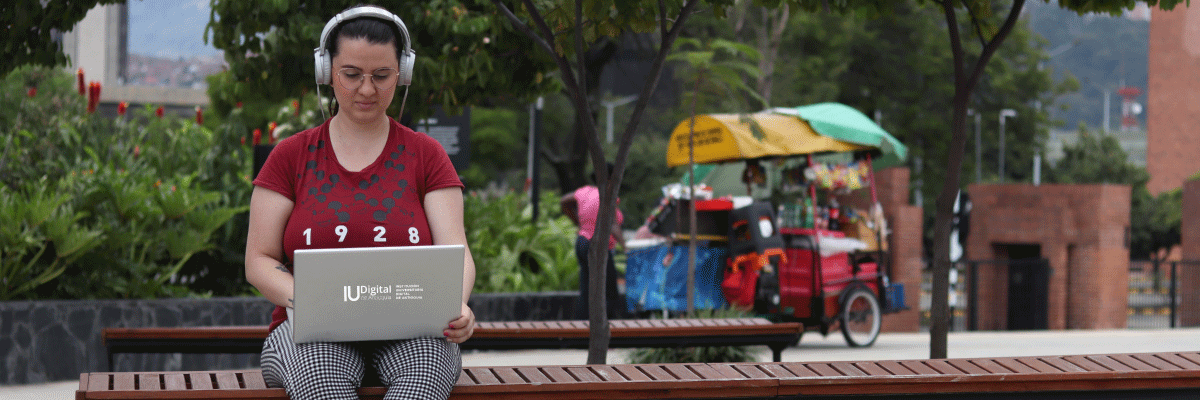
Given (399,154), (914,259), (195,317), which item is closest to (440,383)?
(399,154)

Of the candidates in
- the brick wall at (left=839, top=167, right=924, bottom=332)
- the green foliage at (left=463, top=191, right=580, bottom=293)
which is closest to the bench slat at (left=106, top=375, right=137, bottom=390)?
the green foliage at (left=463, top=191, right=580, bottom=293)

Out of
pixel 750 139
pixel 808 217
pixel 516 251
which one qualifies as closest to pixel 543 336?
pixel 750 139

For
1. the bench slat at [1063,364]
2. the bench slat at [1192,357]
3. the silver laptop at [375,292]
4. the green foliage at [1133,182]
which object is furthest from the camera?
the green foliage at [1133,182]

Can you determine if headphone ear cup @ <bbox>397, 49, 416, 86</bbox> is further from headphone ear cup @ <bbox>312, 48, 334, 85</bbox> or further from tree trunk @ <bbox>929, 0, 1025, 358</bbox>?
tree trunk @ <bbox>929, 0, 1025, 358</bbox>

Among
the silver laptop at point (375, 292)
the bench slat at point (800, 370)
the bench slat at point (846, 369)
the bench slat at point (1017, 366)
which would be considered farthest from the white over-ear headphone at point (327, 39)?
the bench slat at point (1017, 366)

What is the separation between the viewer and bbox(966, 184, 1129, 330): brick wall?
23078mm

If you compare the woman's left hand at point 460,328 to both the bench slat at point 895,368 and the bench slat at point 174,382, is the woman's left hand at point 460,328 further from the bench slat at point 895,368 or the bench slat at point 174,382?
the bench slat at point 895,368

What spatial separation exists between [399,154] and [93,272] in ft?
19.5

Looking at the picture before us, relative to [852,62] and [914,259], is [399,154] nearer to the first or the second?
[914,259]

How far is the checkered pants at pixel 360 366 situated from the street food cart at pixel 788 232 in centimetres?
750

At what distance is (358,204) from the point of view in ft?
10.7

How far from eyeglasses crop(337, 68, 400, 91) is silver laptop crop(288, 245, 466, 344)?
561 millimetres

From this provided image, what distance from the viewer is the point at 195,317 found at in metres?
8.67

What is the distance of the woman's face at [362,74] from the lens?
130 inches
